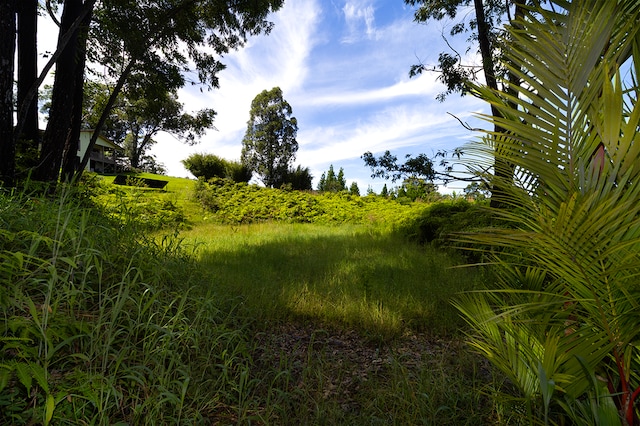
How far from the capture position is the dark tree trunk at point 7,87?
12.5ft

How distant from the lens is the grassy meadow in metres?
1.66

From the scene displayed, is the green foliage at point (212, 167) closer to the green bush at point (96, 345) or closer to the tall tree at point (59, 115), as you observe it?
the tall tree at point (59, 115)

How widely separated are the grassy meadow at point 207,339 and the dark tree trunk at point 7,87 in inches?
44.5

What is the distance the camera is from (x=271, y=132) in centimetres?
2798

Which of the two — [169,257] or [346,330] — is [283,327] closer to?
[346,330]

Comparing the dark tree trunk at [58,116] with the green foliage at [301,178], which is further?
the green foliage at [301,178]

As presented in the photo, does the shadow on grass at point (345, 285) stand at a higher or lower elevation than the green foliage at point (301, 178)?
lower

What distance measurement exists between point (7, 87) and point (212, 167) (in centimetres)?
1577

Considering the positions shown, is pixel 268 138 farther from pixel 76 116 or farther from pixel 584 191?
pixel 584 191

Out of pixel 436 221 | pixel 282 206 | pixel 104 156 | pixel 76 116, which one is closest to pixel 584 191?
pixel 436 221

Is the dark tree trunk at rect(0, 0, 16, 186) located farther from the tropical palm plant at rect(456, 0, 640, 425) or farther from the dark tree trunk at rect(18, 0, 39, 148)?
the tropical palm plant at rect(456, 0, 640, 425)

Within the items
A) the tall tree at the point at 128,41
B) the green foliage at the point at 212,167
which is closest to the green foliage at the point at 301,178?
the green foliage at the point at 212,167

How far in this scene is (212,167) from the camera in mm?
19484

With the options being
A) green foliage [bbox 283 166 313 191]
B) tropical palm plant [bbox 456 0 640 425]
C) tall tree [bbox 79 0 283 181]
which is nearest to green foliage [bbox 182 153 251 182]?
green foliage [bbox 283 166 313 191]
